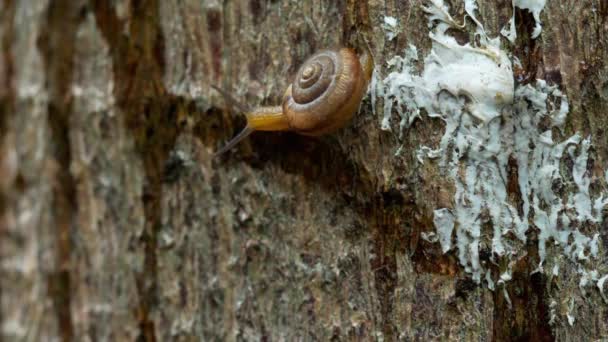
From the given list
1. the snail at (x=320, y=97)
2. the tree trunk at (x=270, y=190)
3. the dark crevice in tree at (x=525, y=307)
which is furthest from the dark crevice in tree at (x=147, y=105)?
the dark crevice in tree at (x=525, y=307)

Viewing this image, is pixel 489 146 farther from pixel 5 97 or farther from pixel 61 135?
pixel 5 97

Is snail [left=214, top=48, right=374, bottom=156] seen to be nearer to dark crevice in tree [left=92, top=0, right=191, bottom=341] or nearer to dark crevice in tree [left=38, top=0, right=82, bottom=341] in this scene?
dark crevice in tree [left=92, top=0, right=191, bottom=341]

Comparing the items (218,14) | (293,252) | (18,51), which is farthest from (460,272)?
(18,51)

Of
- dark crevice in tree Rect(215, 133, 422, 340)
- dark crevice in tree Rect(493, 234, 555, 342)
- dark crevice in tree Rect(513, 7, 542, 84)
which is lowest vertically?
dark crevice in tree Rect(493, 234, 555, 342)

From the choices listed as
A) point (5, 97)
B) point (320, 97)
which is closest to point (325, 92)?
point (320, 97)

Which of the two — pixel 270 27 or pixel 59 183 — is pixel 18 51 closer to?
pixel 59 183

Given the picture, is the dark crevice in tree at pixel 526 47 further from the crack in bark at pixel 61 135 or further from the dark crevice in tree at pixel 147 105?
the crack in bark at pixel 61 135

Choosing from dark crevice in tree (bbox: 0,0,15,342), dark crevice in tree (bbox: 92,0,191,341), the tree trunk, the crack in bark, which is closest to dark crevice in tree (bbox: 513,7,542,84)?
the tree trunk
